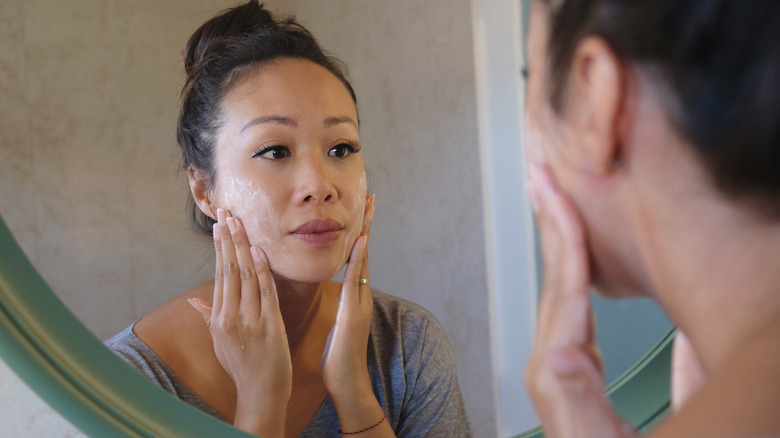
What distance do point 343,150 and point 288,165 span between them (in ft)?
0.17

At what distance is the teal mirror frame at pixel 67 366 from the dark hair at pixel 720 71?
0.31m

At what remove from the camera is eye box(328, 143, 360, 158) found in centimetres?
53

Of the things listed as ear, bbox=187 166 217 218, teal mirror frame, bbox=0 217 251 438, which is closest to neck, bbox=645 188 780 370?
teal mirror frame, bbox=0 217 251 438

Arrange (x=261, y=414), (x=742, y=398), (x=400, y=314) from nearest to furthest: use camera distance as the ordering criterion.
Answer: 1. (x=742, y=398)
2. (x=261, y=414)
3. (x=400, y=314)

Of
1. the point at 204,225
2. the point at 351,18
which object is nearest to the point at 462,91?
the point at 351,18

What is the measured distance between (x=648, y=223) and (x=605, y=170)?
0.02 meters

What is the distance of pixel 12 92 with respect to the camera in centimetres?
56

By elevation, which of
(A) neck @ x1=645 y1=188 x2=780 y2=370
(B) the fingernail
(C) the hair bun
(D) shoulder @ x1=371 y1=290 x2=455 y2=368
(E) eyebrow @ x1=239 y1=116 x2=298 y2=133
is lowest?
(D) shoulder @ x1=371 y1=290 x2=455 y2=368

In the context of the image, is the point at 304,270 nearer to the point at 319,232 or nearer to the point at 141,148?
the point at 319,232

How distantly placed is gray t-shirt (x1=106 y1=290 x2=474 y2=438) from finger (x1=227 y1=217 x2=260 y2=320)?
113 mm

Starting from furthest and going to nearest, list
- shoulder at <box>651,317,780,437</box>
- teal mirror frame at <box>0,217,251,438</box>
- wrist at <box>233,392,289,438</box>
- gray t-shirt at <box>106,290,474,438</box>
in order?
gray t-shirt at <box>106,290,474,438</box> < wrist at <box>233,392,289,438</box> < teal mirror frame at <box>0,217,251,438</box> < shoulder at <box>651,317,780,437</box>

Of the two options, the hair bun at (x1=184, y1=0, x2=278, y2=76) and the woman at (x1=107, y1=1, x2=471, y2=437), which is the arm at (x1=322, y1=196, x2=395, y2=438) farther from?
the hair bun at (x1=184, y1=0, x2=278, y2=76)

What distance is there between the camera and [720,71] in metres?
0.20

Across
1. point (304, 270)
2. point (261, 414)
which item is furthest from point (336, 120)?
point (261, 414)
